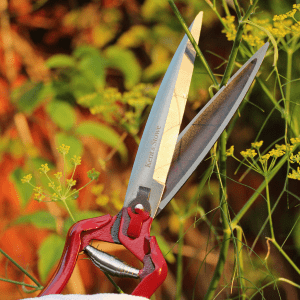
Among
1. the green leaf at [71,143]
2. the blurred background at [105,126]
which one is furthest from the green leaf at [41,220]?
the green leaf at [71,143]

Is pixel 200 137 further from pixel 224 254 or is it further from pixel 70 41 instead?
pixel 70 41

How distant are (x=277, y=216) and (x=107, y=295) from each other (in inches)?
25.2

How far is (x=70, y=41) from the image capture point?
1025 mm

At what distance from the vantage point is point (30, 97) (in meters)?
0.82

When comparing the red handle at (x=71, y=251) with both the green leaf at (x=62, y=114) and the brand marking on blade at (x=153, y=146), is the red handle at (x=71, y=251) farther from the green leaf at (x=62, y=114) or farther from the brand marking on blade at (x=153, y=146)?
the green leaf at (x=62, y=114)

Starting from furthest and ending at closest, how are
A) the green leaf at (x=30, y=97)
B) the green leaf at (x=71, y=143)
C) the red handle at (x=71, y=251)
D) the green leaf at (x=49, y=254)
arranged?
the green leaf at (x=30, y=97) → the green leaf at (x=71, y=143) → the green leaf at (x=49, y=254) → the red handle at (x=71, y=251)

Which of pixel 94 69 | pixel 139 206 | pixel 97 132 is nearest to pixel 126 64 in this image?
pixel 94 69

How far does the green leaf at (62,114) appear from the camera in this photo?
0.75 meters

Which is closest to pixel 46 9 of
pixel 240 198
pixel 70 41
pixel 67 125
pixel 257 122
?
pixel 70 41

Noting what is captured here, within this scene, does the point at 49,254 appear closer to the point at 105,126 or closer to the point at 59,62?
the point at 105,126

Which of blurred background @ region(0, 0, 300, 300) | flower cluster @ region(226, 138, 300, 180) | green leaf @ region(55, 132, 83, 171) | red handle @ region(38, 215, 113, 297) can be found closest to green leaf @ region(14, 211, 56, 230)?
blurred background @ region(0, 0, 300, 300)

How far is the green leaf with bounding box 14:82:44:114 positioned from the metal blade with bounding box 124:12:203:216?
1.72ft

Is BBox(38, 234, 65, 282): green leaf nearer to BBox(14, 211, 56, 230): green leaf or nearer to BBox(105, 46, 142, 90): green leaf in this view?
BBox(14, 211, 56, 230): green leaf

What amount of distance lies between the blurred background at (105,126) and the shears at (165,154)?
9.1 inches
